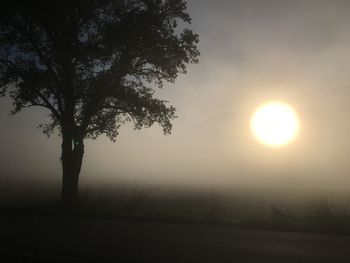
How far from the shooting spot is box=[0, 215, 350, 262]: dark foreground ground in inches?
292

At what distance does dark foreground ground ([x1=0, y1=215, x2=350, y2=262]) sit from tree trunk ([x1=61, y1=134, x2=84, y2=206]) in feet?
20.8

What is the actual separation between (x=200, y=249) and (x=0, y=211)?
894 cm

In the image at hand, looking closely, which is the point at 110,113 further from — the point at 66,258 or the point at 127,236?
the point at 66,258

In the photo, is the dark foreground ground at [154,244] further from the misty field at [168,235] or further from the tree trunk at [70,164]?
the tree trunk at [70,164]

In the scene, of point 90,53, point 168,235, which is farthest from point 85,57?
point 168,235

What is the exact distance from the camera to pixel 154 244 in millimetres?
8602

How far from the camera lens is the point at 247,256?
7648 millimetres

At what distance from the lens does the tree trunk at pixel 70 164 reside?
59.0 ft

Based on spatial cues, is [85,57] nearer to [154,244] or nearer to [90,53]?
[90,53]

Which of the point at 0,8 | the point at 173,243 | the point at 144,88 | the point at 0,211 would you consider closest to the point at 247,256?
the point at 173,243

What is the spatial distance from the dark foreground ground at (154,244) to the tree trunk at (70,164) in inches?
249

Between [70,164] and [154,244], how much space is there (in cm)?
1068

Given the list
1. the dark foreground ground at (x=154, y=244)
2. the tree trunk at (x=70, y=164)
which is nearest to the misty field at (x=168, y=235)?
the dark foreground ground at (x=154, y=244)

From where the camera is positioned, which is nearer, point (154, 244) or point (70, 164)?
point (154, 244)
